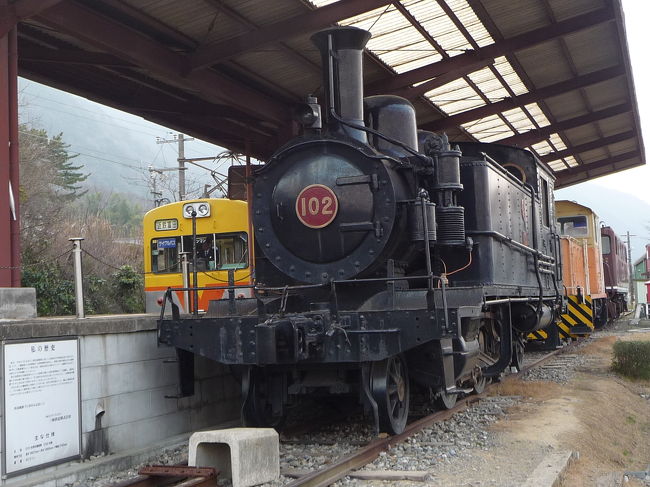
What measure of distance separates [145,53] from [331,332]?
6.49m

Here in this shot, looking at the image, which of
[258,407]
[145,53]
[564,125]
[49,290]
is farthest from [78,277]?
[564,125]

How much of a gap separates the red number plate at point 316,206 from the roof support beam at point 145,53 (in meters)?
4.42

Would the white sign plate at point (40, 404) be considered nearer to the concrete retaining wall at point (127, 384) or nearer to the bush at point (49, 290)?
the concrete retaining wall at point (127, 384)

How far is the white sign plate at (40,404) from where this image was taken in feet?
19.2

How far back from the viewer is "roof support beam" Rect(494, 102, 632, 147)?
2067 cm

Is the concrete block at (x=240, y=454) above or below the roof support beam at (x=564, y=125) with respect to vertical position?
below

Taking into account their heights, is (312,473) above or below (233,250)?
below

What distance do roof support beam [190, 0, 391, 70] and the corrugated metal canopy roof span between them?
17mm

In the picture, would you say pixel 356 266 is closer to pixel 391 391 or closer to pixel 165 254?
pixel 391 391

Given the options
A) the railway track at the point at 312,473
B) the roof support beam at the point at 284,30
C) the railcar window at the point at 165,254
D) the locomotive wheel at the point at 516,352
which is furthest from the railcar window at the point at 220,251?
the railway track at the point at 312,473

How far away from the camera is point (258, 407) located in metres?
7.43

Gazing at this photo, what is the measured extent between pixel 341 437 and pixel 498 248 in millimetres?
2816

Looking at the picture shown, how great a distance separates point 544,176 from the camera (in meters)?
12.2

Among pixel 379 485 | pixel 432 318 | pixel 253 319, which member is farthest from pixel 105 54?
pixel 379 485
